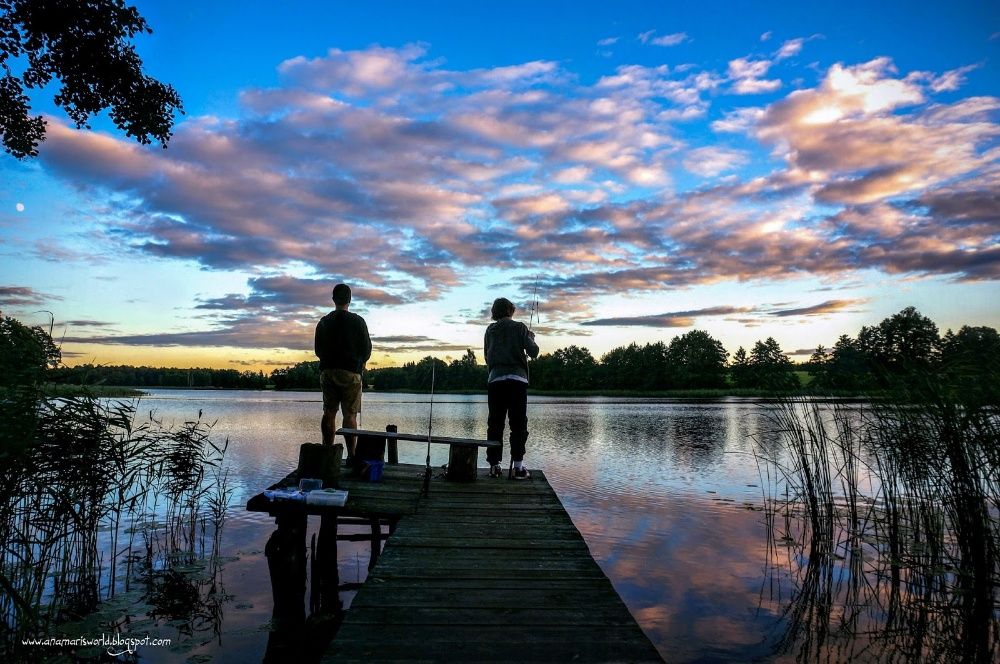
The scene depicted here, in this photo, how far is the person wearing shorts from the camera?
27.0 ft

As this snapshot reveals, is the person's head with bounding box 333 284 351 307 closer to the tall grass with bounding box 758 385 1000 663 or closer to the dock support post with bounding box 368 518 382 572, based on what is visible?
the dock support post with bounding box 368 518 382 572

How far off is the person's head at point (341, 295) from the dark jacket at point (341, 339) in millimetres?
125

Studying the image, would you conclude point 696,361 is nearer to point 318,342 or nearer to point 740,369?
point 740,369

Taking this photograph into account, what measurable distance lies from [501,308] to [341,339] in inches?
86.8

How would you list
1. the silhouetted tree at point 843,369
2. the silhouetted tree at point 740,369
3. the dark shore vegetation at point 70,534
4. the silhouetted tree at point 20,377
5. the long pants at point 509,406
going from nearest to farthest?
the silhouetted tree at point 20,377, the dark shore vegetation at point 70,534, the long pants at point 509,406, the silhouetted tree at point 843,369, the silhouetted tree at point 740,369

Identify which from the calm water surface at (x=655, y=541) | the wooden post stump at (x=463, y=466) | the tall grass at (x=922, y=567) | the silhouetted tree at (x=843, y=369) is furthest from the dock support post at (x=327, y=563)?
the silhouetted tree at (x=843, y=369)

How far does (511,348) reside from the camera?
7945mm

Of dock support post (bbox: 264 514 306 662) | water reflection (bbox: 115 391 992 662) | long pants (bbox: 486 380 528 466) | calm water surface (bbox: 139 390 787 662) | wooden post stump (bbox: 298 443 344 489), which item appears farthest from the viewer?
long pants (bbox: 486 380 528 466)

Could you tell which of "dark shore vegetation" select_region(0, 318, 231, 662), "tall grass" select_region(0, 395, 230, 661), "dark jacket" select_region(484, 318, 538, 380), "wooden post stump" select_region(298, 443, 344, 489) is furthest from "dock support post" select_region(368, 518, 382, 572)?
"dark jacket" select_region(484, 318, 538, 380)

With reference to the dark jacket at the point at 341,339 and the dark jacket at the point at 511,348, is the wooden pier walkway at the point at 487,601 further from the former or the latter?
the dark jacket at the point at 341,339

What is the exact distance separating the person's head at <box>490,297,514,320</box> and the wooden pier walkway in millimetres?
2899

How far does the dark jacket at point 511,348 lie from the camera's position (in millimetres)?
7941

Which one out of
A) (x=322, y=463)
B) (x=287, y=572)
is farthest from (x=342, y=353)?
(x=287, y=572)

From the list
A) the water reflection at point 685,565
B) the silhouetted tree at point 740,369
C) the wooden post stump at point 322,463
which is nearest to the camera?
the water reflection at point 685,565
